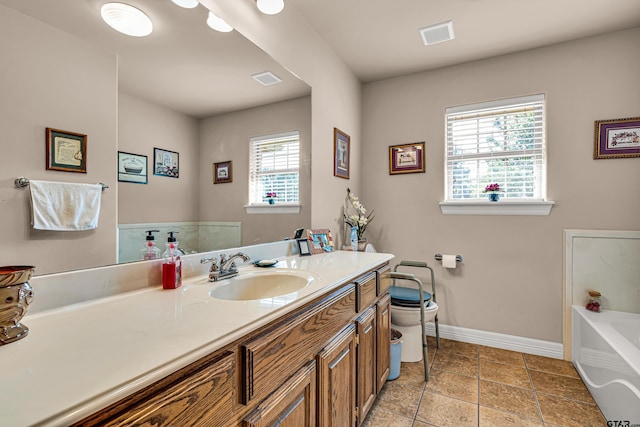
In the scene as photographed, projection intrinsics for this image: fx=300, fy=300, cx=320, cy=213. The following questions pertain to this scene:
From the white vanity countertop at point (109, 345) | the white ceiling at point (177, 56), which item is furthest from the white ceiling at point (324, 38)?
the white vanity countertop at point (109, 345)

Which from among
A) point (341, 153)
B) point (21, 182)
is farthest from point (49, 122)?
point (341, 153)

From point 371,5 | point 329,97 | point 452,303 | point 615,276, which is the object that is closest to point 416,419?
point 452,303

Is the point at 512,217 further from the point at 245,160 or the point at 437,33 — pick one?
the point at 245,160

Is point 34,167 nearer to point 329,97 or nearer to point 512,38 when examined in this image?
point 329,97

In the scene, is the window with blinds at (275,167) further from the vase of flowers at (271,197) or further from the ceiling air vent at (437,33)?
the ceiling air vent at (437,33)

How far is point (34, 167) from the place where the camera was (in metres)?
0.84

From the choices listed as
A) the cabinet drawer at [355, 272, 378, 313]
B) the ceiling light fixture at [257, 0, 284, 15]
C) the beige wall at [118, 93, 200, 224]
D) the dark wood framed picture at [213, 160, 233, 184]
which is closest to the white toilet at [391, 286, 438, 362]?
the cabinet drawer at [355, 272, 378, 313]

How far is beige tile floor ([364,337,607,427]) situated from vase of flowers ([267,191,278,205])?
1.39 meters

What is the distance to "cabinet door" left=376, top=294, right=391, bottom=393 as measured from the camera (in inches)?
70.1

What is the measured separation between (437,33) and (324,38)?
0.86 metres

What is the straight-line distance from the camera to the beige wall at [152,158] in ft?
3.56

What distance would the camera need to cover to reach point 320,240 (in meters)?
2.22

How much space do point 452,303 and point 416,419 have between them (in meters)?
1.28

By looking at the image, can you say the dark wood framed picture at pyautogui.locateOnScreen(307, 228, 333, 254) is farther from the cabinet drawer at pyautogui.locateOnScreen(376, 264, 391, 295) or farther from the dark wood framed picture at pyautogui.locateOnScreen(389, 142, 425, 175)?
the dark wood framed picture at pyautogui.locateOnScreen(389, 142, 425, 175)
